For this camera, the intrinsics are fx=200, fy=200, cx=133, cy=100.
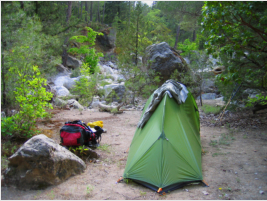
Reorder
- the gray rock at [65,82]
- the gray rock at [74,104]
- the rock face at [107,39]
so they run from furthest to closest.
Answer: the rock face at [107,39], the gray rock at [65,82], the gray rock at [74,104]

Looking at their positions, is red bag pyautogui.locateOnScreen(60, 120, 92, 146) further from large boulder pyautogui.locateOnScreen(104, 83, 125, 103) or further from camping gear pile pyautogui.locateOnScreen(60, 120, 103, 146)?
large boulder pyautogui.locateOnScreen(104, 83, 125, 103)

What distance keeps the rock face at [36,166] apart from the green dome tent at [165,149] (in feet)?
4.03

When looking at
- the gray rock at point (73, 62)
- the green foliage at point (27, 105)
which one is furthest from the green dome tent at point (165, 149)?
the gray rock at point (73, 62)

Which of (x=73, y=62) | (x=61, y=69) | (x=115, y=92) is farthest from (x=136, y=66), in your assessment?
(x=73, y=62)

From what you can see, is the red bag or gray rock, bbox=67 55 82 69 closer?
the red bag

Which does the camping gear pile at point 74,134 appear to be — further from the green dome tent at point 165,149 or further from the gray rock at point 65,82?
the gray rock at point 65,82

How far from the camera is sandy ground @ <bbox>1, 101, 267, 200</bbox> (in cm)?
321

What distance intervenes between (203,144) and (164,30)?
80.1 feet

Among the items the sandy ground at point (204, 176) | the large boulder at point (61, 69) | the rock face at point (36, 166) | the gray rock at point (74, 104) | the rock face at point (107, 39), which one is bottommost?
the gray rock at point (74, 104)

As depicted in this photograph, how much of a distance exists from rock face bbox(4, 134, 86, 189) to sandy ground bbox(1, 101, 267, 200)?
0.41 ft

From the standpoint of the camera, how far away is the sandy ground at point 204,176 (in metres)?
3.21

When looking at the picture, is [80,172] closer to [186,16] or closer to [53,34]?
[53,34]

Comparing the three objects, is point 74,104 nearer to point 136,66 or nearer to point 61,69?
point 136,66

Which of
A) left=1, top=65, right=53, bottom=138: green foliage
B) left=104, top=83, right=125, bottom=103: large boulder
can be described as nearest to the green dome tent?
left=1, top=65, right=53, bottom=138: green foliage
